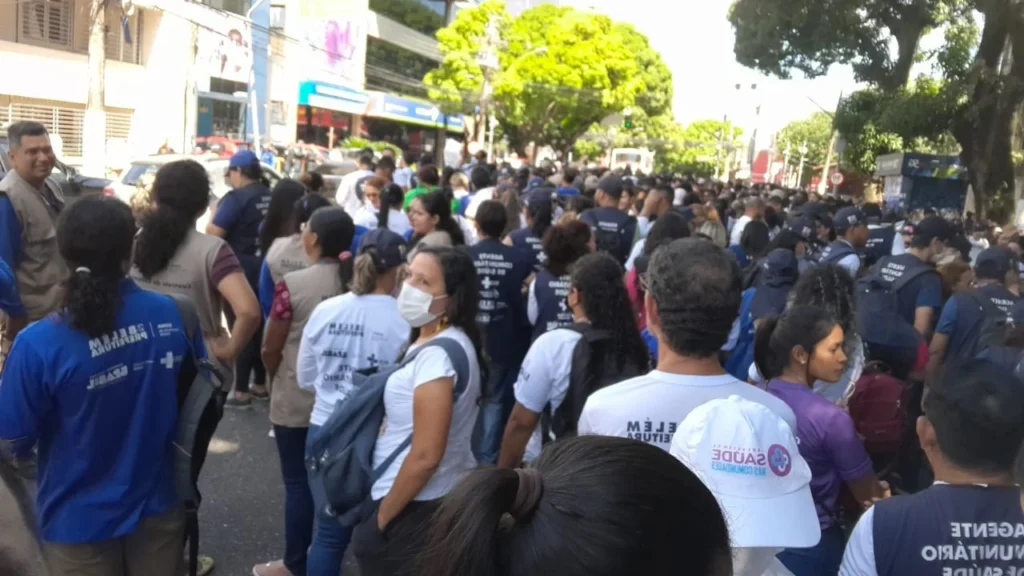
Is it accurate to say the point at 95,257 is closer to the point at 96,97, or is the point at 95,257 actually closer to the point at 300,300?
the point at 300,300

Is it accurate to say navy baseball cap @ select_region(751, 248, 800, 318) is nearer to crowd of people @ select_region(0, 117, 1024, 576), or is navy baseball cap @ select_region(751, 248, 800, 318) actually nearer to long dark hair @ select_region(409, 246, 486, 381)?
crowd of people @ select_region(0, 117, 1024, 576)

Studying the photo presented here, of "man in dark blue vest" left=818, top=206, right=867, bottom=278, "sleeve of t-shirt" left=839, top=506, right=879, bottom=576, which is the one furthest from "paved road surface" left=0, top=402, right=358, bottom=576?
"man in dark blue vest" left=818, top=206, right=867, bottom=278

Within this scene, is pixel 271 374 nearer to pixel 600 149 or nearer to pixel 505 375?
pixel 505 375

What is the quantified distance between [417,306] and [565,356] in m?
0.65

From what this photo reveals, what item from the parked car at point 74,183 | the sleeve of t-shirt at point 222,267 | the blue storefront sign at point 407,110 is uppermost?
the blue storefront sign at point 407,110

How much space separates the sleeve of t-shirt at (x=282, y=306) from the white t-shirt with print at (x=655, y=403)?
237 cm

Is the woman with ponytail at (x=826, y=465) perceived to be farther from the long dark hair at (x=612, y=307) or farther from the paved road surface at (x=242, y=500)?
the paved road surface at (x=242, y=500)

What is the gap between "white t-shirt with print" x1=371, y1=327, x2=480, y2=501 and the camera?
3.08 m

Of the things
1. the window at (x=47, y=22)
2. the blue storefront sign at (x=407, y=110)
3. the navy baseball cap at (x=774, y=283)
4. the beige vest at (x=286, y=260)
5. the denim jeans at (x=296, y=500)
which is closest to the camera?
the denim jeans at (x=296, y=500)

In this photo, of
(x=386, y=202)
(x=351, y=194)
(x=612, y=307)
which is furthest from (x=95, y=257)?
(x=351, y=194)

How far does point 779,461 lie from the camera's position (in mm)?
1941

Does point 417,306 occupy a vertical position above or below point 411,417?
above

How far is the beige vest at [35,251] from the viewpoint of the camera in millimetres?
4746

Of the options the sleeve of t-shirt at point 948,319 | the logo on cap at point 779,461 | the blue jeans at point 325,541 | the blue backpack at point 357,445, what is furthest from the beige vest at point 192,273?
the sleeve of t-shirt at point 948,319
